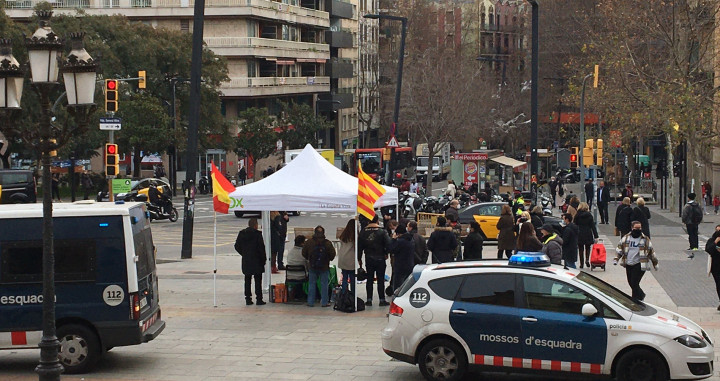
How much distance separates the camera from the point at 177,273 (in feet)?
83.6

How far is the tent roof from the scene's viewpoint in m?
19.0

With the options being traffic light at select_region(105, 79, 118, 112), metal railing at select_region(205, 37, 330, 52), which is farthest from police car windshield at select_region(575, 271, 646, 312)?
metal railing at select_region(205, 37, 330, 52)

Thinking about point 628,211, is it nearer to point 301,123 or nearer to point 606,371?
point 606,371

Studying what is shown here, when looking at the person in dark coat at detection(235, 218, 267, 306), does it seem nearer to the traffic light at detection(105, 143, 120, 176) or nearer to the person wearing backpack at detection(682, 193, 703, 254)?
the traffic light at detection(105, 143, 120, 176)

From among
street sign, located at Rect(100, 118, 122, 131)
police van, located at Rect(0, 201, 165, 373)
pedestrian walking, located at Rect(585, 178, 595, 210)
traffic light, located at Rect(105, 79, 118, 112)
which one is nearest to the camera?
police van, located at Rect(0, 201, 165, 373)

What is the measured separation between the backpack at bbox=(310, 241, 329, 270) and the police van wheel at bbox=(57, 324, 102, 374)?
5.70 metres

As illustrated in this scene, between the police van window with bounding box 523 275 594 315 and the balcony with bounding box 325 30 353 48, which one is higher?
the balcony with bounding box 325 30 353 48

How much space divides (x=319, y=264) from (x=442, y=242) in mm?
2238

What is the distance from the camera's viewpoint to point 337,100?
92.5 meters

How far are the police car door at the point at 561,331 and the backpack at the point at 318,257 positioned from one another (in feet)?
21.8

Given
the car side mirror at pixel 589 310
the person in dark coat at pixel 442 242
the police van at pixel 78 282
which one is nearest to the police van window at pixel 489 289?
the car side mirror at pixel 589 310

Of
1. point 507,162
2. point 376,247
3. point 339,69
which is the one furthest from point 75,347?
point 339,69

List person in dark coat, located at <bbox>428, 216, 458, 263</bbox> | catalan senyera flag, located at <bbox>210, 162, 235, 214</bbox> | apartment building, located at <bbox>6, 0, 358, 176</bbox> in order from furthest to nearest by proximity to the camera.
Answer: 1. apartment building, located at <bbox>6, 0, 358, 176</bbox>
2. catalan senyera flag, located at <bbox>210, 162, 235, 214</bbox>
3. person in dark coat, located at <bbox>428, 216, 458, 263</bbox>

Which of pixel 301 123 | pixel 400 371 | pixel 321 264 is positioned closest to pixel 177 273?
pixel 321 264
